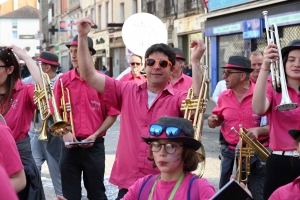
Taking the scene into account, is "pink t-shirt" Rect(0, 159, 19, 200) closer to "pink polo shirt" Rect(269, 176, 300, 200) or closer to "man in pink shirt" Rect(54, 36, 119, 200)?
"pink polo shirt" Rect(269, 176, 300, 200)

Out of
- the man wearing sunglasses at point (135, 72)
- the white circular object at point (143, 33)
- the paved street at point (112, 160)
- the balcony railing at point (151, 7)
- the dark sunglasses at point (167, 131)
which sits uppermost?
the balcony railing at point (151, 7)

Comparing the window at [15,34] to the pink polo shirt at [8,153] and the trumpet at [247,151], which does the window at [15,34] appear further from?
the pink polo shirt at [8,153]

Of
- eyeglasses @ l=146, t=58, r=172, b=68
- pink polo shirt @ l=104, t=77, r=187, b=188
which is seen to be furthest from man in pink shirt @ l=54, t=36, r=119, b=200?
eyeglasses @ l=146, t=58, r=172, b=68

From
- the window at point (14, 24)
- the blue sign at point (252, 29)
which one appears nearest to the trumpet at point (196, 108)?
the blue sign at point (252, 29)

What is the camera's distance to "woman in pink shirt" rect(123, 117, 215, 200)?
11.9ft

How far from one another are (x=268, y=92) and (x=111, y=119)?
195 centimetres

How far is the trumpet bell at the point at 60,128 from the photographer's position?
539 cm

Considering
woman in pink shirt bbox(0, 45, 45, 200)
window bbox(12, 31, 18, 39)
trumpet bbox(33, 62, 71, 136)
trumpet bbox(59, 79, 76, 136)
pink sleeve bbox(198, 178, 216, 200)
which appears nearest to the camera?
pink sleeve bbox(198, 178, 216, 200)

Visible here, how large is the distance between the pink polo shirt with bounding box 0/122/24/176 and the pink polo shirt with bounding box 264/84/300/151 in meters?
2.16

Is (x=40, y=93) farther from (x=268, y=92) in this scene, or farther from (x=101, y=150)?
(x=268, y=92)

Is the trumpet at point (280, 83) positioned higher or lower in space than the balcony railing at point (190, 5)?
lower

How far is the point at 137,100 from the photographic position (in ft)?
15.7

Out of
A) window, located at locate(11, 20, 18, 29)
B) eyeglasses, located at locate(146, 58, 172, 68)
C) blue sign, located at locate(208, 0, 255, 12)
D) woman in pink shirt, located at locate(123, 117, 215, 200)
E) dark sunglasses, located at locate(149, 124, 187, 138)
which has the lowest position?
woman in pink shirt, located at locate(123, 117, 215, 200)

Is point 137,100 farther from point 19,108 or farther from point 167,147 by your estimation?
point 167,147
